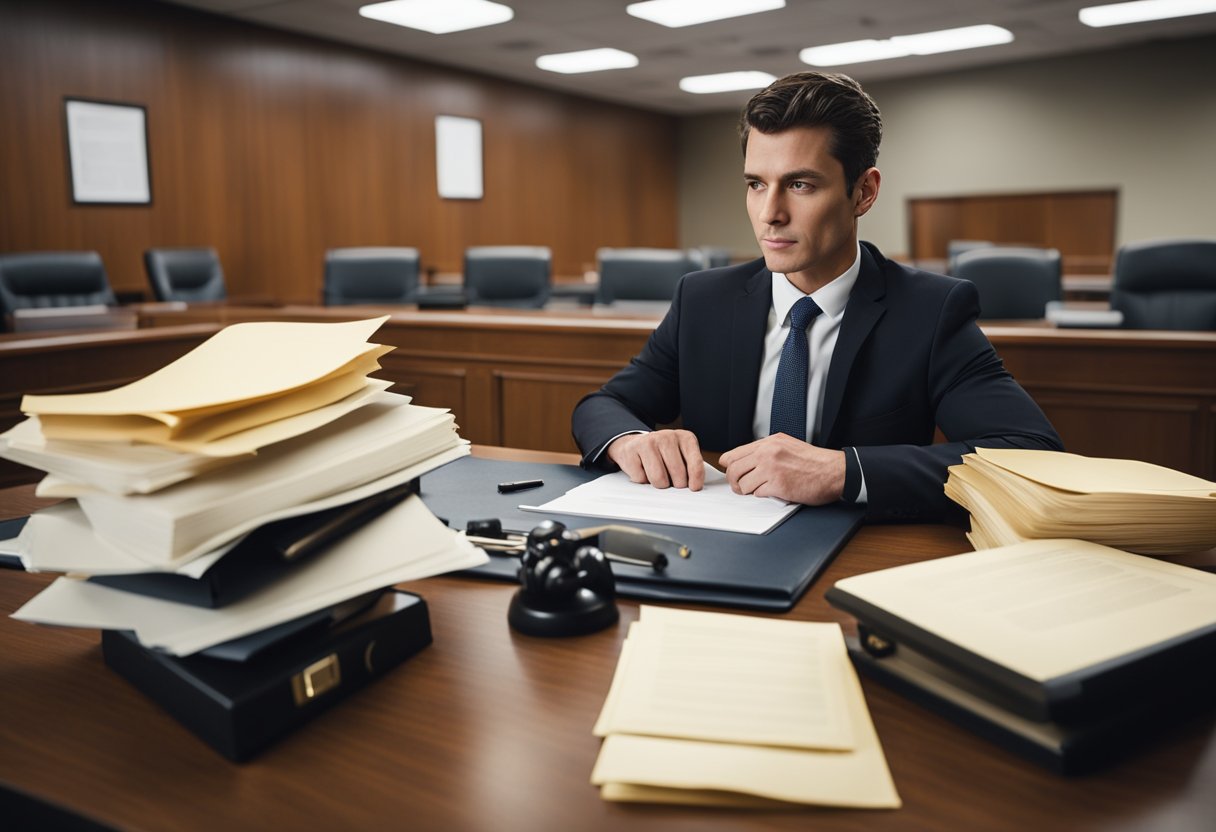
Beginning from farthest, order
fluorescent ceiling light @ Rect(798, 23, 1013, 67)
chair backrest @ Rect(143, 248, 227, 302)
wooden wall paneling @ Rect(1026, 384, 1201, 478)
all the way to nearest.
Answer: fluorescent ceiling light @ Rect(798, 23, 1013, 67)
chair backrest @ Rect(143, 248, 227, 302)
wooden wall paneling @ Rect(1026, 384, 1201, 478)

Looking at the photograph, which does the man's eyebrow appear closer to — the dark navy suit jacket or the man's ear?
the man's ear

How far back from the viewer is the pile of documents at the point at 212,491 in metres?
0.65

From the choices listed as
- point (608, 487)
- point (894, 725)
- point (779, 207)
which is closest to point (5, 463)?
point (608, 487)

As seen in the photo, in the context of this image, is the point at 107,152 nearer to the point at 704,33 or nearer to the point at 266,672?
the point at 704,33

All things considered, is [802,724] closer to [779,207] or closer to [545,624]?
[545,624]

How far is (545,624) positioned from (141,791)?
343mm

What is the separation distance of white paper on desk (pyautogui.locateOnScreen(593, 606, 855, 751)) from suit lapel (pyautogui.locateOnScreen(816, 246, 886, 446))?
2.68 ft

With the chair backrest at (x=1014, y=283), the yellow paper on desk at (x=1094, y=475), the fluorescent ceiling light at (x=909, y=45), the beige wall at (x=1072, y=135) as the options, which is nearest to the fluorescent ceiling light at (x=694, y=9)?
the fluorescent ceiling light at (x=909, y=45)

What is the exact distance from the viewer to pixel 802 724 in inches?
25.2

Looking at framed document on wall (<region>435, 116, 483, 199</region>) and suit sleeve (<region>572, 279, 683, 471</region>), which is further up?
framed document on wall (<region>435, 116, 483, 199</region>)

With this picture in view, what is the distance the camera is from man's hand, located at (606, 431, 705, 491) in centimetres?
127

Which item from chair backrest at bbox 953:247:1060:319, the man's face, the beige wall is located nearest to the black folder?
the man's face

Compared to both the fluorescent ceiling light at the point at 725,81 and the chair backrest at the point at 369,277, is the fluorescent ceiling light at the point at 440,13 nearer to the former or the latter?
the chair backrest at the point at 369,277

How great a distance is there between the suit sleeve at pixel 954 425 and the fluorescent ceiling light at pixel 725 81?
8.31 meters
